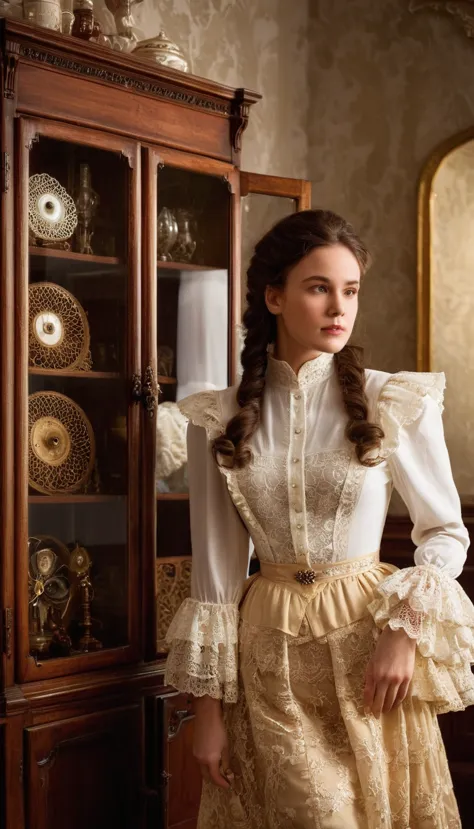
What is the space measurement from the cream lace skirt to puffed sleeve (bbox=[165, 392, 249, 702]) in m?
0.05

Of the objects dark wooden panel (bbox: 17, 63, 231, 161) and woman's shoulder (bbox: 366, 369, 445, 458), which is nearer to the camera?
woman's shoulder (bbox: 366, 369, 445, 458)

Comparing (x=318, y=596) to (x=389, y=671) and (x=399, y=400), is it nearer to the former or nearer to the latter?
(x=389, y=671)

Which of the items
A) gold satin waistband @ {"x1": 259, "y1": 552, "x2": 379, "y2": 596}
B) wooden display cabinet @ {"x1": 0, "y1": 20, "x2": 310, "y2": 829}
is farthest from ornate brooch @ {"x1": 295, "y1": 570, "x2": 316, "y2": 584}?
wooden display cabinet @ {"x1": 0, "y1": 20, "x2": 310, "y2": 829}

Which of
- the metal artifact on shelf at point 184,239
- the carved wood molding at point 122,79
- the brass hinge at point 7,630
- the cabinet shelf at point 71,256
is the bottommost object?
the brass hinge at point 7,630

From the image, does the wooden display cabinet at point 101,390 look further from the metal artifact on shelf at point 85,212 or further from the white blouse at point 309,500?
the white blouse at point 309,500

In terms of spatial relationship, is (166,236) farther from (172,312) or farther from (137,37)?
(137,37)

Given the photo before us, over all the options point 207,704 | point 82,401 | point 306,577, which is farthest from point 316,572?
point 82,401

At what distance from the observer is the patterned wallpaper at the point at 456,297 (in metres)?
3.57

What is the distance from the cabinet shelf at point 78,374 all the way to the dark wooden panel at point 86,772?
87cm

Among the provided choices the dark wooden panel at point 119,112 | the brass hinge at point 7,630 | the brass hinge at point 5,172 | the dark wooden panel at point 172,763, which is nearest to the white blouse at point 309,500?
the brass hinge at point 7,630

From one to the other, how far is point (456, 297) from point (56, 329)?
1583mm

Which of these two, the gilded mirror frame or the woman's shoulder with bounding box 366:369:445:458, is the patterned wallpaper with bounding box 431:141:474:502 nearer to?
the gilded mirror frame

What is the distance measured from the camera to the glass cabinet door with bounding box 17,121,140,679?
2566 millimetres
